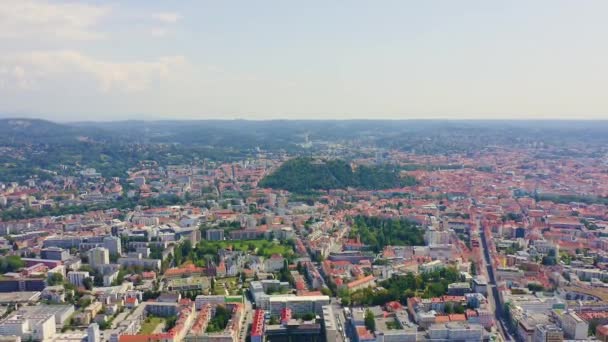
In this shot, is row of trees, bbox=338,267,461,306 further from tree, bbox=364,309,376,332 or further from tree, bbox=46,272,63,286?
tree, bbox=46,272,63,286

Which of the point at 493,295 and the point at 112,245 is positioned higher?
the point at 112,245

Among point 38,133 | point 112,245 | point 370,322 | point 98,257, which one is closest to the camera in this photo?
point 370,322

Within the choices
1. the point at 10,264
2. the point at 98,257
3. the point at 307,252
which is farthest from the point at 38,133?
the point at 307,252

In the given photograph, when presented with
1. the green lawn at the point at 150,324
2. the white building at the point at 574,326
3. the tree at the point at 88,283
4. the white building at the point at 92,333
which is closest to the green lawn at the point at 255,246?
the tree at the point at 88,283

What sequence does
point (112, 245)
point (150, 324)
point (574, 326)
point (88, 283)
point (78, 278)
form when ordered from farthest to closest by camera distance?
1. point (112, 245)
2. point (78, 278)
3. point (88, 283)
4. point (150, 324)
5. point (574, 326)

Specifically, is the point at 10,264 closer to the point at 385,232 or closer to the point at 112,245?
the point at 112,245

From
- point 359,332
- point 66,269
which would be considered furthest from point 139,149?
point 359,332

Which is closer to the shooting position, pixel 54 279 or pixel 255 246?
pixel 54 279
